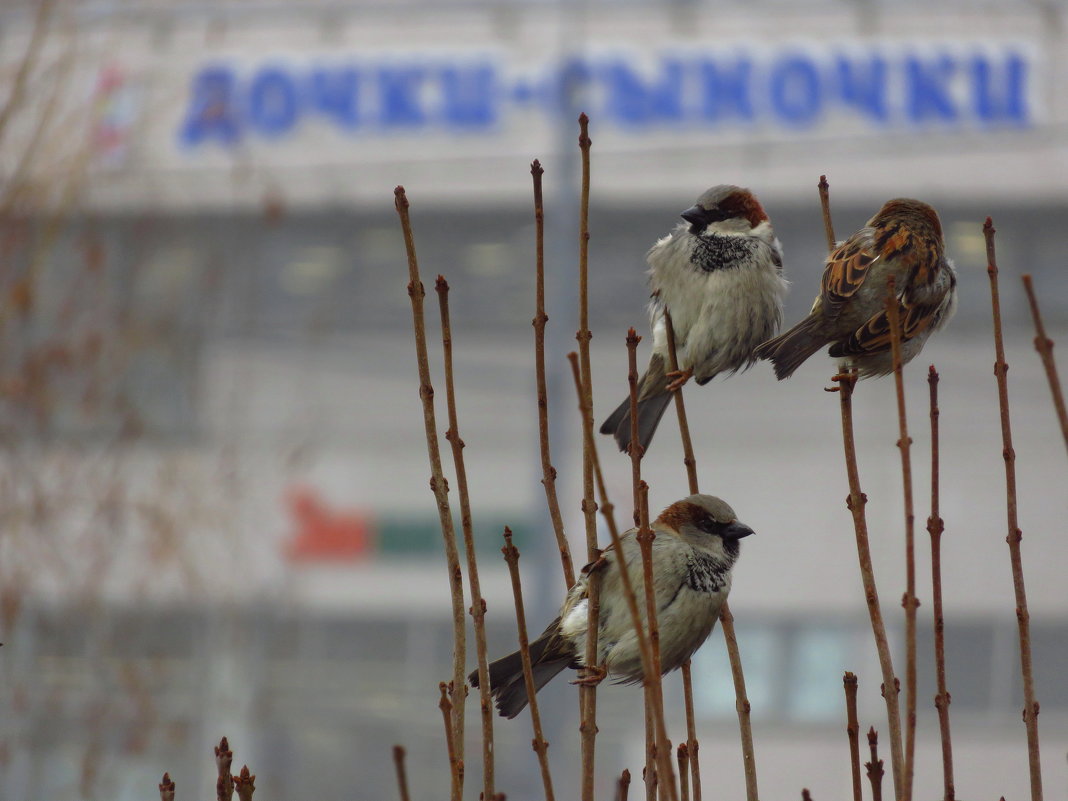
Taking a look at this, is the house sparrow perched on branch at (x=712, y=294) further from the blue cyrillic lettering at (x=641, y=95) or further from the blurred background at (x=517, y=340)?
the blue cyrillic lettering at (x=641, y=95)

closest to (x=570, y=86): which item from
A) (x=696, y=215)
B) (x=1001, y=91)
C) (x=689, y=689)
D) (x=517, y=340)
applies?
(x=517, y=340)

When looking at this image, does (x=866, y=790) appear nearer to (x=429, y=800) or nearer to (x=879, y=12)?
(x=429, y=800)

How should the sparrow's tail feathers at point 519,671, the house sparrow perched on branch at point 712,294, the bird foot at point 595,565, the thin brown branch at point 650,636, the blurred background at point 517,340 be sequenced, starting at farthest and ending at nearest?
the blurred background at point 517,340
the house sparrow perched on branch at point 712,294
the sparrow's tail feathers at point 519,671
the bird foot at point 595,565
the thin brown branch at point 650,636

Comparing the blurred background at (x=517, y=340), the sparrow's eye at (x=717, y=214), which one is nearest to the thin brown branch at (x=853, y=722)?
the sparrow's eye at (x=717, y=214)

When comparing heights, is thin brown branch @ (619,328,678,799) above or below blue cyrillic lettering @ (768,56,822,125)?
below

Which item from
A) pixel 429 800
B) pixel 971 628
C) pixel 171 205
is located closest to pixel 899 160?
pixel 971 628

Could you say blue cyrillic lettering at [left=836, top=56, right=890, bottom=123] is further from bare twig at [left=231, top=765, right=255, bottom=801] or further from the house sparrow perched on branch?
bare twig at [left=231, top=765, right=255, bottom=801]

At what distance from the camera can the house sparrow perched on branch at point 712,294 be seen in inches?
38.5

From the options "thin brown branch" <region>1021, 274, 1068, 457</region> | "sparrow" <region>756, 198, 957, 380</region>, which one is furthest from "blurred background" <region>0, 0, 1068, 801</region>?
"thin brown branch" <region>1021, 274, 1068, 457</region>

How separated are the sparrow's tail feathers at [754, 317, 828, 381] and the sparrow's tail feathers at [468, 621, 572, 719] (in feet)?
0.76

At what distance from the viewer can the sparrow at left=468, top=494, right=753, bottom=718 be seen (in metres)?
0.82

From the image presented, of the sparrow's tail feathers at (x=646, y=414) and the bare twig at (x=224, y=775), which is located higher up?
the sparrow's tail feathers at (x=646, y=414)

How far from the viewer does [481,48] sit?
13.4ft

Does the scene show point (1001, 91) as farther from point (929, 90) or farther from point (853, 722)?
point (853, 722)
